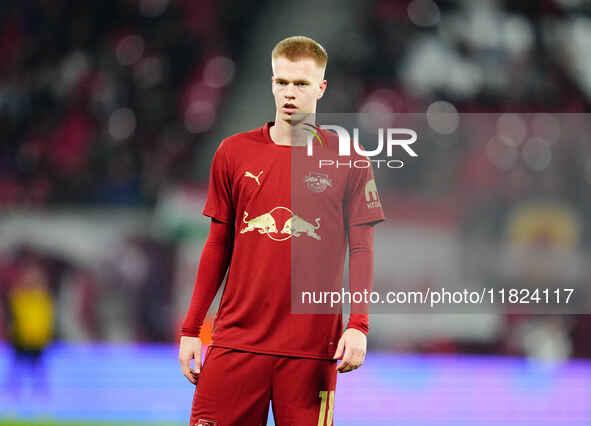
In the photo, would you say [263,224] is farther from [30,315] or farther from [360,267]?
[30,315]

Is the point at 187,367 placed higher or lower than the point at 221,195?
lower

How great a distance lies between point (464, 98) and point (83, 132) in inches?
198

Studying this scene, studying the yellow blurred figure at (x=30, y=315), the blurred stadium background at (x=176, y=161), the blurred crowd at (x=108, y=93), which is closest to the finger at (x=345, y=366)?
the blurred stadium background at (x=176, y=161)

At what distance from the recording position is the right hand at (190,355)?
2.25 meters

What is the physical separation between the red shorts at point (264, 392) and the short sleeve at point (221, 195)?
0.41m

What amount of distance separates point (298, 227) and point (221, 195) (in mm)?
260

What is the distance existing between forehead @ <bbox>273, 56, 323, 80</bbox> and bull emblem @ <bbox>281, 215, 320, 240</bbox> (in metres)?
0.41

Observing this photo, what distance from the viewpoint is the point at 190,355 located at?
2.26 metres

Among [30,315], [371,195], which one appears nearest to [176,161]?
[30,315]

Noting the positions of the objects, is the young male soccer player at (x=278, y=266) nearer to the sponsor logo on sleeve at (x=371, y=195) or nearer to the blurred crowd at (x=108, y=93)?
the sponsor logo on sleeve at (x=371, y=195)

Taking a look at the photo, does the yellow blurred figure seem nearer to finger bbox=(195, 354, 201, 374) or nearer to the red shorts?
finger bbox=(195, 354, 201, 374)

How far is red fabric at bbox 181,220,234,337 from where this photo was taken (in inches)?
89.6

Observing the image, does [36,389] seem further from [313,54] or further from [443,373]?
[313,54]

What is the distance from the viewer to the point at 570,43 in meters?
10.0
